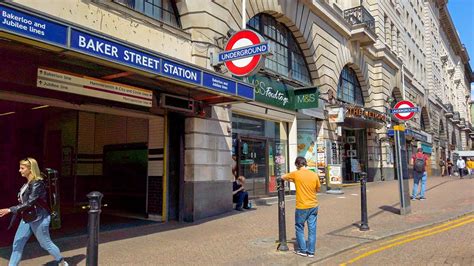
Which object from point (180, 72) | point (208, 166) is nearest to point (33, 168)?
point (180, 72)

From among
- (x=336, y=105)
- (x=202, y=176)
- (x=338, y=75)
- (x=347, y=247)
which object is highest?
(x=338, y=75)

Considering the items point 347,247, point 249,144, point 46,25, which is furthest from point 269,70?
point 46,25

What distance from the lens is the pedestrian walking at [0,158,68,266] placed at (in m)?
5.33

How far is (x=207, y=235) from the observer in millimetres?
8211

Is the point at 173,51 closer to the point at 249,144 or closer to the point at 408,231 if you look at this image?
the point at 249,144

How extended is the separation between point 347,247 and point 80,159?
9768 millimetres

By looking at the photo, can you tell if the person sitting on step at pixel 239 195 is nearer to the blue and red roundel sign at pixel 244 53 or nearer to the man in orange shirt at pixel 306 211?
the blue and red roundel sign at pixel 244 53

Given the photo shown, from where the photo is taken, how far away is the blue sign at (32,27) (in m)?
5.00

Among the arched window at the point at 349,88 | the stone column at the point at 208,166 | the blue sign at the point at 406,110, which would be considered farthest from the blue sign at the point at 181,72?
the arched window at the point at 349,88

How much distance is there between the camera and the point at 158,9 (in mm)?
10539

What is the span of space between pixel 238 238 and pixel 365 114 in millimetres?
14849

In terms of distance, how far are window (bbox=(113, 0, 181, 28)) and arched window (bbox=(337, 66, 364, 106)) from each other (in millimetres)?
12020

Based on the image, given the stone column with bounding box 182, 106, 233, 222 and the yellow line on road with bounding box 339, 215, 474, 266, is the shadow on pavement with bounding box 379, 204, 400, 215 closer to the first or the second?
the yellow line on road with bounding box 339, 215, 474, 266

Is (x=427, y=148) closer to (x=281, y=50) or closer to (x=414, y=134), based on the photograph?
(x=414, y=134)
